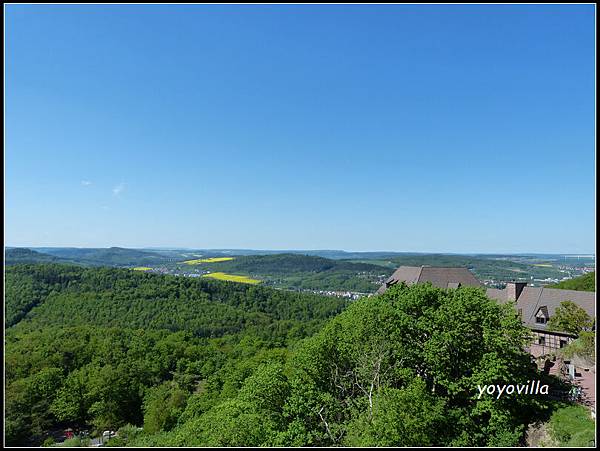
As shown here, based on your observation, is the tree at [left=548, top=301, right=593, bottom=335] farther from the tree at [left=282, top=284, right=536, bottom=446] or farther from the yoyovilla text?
the yoyovilla text

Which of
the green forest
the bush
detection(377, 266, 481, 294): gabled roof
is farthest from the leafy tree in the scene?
the bush

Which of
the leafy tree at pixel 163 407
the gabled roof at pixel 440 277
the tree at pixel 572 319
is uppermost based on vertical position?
the gabled roof at pixel 440 277

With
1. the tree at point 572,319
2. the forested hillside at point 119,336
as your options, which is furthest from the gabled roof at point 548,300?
the forested hillside at point 119,336

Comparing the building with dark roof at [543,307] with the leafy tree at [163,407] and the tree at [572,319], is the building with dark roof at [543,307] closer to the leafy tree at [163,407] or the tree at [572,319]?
the tree at [572,319]

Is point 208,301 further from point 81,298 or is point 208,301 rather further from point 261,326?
point 81,298

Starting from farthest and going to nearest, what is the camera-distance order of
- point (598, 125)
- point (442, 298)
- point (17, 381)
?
1. point (17, 381)
2. point (442, 298)
3. point (598, 125)

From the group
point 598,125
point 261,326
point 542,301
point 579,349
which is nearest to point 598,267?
point 598,125
